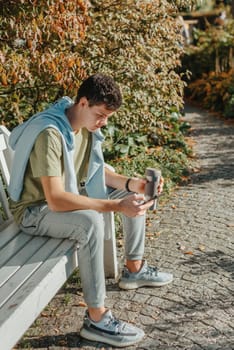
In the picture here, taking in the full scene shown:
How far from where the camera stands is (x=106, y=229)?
395cm

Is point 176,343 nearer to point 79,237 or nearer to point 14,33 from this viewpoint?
point 79,237

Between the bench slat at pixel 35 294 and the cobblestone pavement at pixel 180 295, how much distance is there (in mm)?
551

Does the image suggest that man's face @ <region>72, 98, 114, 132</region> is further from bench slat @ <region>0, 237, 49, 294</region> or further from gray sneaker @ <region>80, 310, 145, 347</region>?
gray sneaker @ <region>80, 310, 145, 347</region>

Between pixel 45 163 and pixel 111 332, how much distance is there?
104cm

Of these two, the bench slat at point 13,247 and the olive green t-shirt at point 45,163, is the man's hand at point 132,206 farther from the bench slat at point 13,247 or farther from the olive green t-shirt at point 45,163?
the bench slat at point 13,247

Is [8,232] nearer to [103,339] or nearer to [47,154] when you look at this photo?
[47,154]

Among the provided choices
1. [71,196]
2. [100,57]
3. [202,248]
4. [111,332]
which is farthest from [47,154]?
[100,57]

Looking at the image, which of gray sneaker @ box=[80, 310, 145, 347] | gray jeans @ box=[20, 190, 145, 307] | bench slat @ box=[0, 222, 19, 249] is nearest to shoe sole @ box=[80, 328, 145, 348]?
gray sneaker @ box=[80, 310, 145, 347]

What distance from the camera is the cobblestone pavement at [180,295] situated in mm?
3387

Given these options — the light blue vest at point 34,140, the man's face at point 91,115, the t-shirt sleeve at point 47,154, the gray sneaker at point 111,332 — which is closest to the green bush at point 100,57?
the light blue vest at point 34,140

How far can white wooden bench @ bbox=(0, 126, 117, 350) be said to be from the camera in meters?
2.56

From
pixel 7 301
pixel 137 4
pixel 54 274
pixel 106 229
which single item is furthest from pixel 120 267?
pixel 137 4

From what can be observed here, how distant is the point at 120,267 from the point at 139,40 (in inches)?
110

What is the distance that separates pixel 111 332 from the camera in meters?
3.31
